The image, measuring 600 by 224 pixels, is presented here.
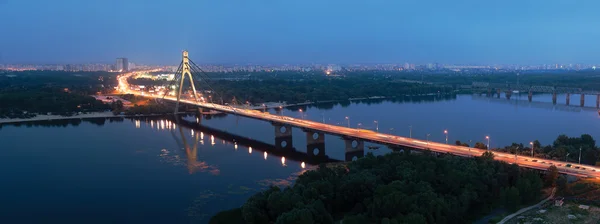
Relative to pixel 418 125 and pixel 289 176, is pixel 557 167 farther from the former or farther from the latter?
pixel 418 125

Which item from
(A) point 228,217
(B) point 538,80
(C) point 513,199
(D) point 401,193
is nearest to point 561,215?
(C) point 513,199

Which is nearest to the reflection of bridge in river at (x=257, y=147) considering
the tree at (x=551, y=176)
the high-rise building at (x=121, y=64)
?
the tree at (x=551, y=176)

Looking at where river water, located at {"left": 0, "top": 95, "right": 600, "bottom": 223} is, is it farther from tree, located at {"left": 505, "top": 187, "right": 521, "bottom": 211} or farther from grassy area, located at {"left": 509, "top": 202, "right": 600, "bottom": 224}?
grassy area, located at {"left": 509, "top": 202, "right": 600, "bottom": 224}

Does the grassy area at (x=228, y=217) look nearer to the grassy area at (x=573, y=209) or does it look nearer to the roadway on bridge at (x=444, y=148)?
the grassy area at (x=573, y=209)

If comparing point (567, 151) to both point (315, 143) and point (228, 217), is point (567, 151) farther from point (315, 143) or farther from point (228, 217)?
point (228, 217)

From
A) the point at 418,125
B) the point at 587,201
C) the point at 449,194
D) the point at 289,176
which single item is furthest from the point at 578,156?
the point at 418,125

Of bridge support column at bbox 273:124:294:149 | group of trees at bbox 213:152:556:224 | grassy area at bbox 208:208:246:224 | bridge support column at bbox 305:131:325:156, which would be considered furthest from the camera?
bridge support column at bbox 273:124:294:149

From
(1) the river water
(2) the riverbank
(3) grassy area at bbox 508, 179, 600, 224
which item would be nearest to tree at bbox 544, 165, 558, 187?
(3) grassy area at bbox 508, 179, 600, 224
